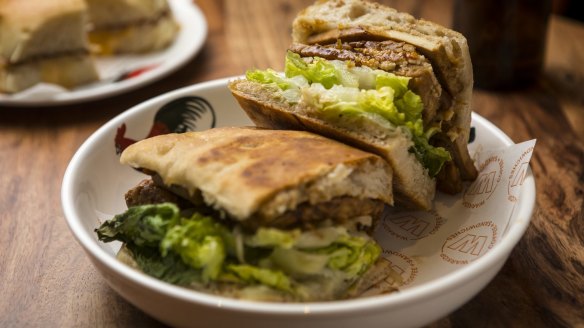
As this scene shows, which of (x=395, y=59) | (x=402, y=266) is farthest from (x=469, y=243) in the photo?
(x=395, y=59)

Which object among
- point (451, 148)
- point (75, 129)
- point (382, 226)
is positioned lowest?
A: point (75, 129)

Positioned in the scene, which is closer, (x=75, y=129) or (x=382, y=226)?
(x=382, y=226)

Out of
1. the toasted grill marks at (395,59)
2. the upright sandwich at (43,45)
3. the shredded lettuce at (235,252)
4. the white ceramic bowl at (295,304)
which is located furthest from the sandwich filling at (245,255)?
the upright sandwich at (43,45)

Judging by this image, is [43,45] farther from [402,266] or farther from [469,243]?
[469,243]

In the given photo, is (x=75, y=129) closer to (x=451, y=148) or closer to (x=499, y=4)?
(x=451, y=148)

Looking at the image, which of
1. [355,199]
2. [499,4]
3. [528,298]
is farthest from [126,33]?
[528,298]
